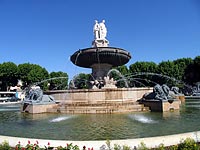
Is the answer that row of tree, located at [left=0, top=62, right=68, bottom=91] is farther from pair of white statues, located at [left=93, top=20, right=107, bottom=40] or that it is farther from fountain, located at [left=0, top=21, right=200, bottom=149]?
fountain, located at [left=0, top=21, right=200, bottom=149]

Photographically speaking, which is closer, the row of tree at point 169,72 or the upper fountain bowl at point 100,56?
the upper fountain bowl at point 100,56

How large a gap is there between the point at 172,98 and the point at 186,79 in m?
45.6

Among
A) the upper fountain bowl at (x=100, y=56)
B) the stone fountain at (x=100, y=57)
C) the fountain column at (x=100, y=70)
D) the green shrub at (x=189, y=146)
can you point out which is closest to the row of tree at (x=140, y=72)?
the stone fountain at (x=100, y=57)

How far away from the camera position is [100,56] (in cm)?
2061

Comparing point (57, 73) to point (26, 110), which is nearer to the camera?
point (26, 110)

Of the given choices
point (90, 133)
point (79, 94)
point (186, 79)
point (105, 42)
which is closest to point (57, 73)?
point (186, 79)

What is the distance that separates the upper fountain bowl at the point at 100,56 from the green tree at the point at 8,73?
143 feet

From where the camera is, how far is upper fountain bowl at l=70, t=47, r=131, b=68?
66.3ft

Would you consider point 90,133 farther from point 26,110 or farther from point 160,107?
point 26,110

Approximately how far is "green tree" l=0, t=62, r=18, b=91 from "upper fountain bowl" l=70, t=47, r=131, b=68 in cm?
4357

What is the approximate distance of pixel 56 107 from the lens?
14977 millimetres

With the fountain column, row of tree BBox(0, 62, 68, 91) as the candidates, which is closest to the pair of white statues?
the fountain column

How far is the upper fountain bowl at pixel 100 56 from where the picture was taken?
2022cm

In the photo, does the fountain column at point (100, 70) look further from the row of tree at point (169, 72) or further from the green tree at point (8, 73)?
the green tree at point (8, 73)
